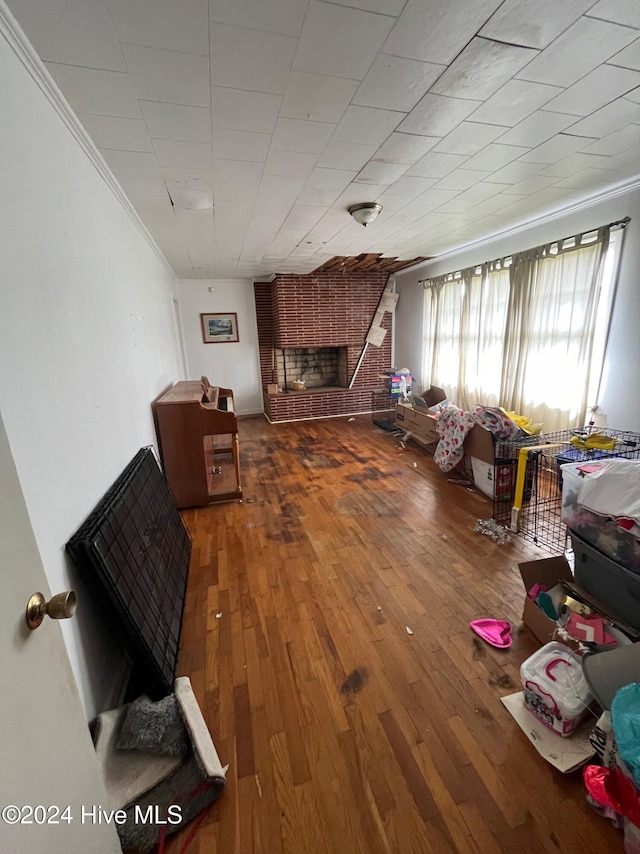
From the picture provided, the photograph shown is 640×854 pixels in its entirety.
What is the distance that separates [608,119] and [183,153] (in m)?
2.33

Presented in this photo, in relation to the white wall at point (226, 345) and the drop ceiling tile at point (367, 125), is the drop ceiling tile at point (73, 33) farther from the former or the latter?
the white wall at point (226, 345)

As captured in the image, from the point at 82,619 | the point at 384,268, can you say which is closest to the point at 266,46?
the point at 82,619

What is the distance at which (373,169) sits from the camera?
2.26 m

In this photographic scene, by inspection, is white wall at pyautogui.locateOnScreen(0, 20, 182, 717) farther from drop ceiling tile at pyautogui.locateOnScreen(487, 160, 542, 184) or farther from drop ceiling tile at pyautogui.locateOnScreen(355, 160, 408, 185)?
drop ceiling tile at pyautogui.locateOnScreen(487, 160, 542, 184)

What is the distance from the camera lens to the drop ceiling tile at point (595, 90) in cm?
151

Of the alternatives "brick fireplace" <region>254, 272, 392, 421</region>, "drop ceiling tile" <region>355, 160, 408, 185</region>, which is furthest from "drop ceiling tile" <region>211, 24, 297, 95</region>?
"brick fireplace" <region>254, 272, 392, 421</region>

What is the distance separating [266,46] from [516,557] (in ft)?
9.57

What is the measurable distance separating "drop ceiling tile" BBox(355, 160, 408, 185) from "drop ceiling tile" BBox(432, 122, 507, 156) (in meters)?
0.27

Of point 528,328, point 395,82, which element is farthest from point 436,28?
point 528,328

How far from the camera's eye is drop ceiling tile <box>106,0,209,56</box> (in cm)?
111

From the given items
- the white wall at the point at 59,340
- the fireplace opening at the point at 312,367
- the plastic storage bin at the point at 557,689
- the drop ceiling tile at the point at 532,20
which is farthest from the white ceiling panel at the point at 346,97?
the fireplace opening at the point at 312,367

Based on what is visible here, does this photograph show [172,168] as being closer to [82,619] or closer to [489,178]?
[489,178]

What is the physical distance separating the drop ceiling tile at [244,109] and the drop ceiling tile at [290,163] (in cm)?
24

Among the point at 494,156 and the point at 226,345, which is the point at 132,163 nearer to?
the point at 494,156
